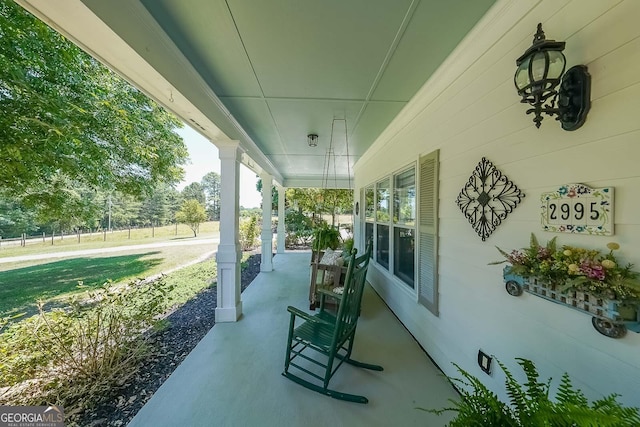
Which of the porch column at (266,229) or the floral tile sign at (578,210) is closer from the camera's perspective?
the floral tile sign at (578,210)

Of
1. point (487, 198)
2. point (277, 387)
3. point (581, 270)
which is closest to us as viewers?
point (581, 270)

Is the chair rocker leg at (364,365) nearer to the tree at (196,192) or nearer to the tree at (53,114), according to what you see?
the tree at (53,114)

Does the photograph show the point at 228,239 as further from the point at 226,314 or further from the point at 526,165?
the point at 526,165

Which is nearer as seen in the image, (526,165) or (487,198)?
(526,165)

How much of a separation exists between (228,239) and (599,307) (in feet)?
10.5

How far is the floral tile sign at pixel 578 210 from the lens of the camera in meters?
0.97

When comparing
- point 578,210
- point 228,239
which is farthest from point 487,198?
point 228,239

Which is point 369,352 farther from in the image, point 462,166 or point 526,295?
point 462,166

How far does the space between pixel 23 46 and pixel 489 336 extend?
523 centimetres

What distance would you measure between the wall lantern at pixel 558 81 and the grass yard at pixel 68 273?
4.69m

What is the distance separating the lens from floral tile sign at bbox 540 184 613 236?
0.97m

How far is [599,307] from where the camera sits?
90 cm

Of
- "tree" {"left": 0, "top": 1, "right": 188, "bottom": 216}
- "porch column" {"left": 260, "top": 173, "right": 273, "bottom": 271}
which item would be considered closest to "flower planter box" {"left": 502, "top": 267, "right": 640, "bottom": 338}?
"tree" {"left": 0, "top": 1, "right": 188, "bottom": 216}

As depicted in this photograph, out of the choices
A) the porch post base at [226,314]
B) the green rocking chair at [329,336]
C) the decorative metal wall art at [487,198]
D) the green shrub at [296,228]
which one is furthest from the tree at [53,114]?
the green shrub at [296,228]
